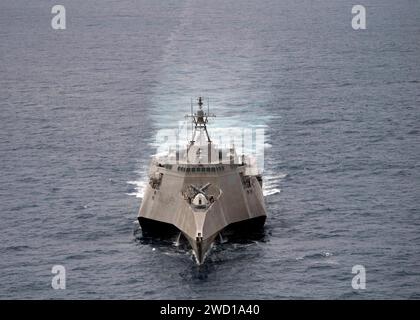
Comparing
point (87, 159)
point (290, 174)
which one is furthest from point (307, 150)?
point (87, 159)

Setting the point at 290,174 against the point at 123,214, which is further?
the point at 290,174

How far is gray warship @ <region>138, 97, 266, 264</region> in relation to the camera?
156 metres

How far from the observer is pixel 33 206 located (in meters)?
171

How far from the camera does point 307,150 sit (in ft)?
652

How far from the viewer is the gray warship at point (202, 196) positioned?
6156 inches

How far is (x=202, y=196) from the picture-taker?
513ft
